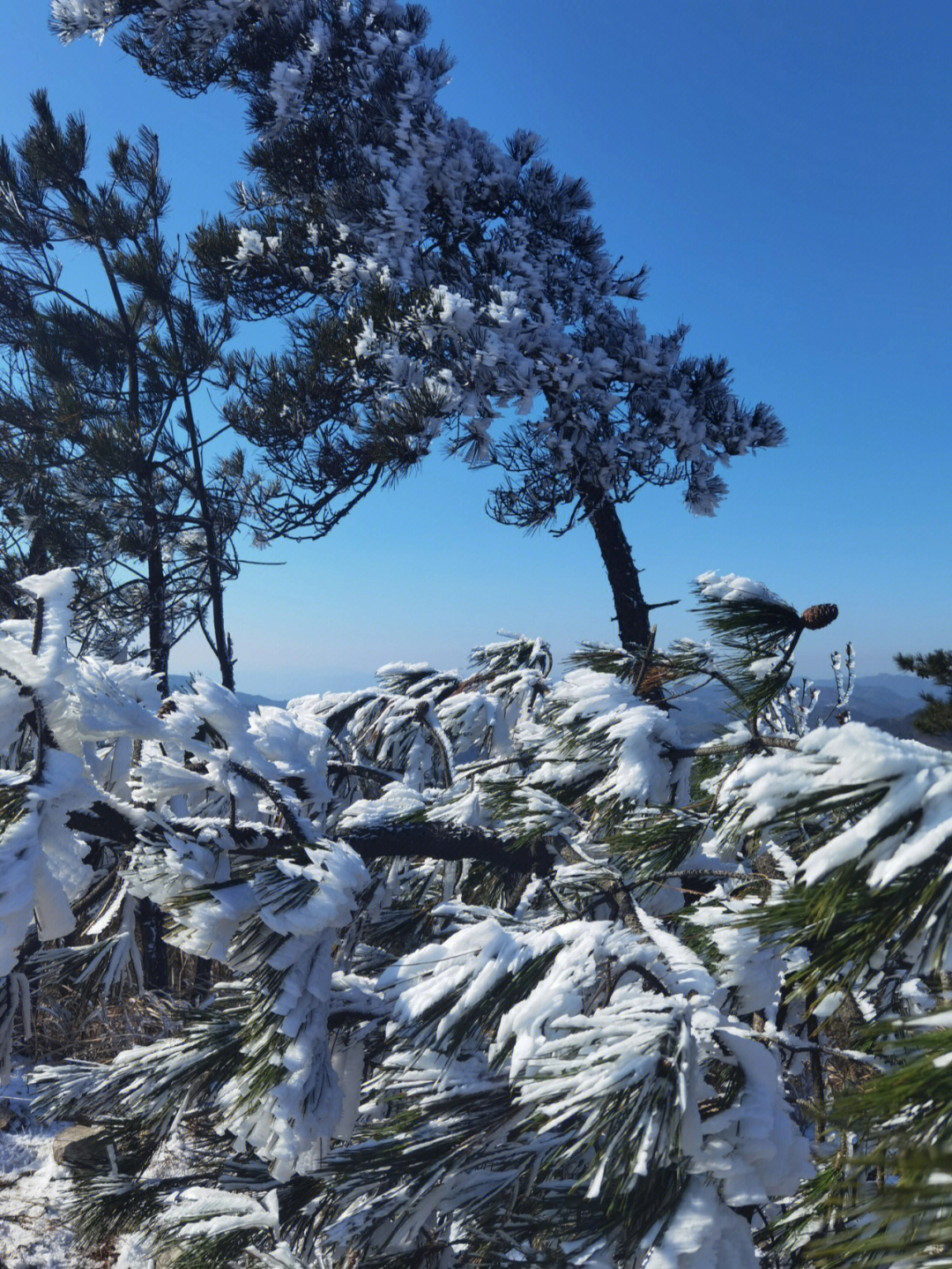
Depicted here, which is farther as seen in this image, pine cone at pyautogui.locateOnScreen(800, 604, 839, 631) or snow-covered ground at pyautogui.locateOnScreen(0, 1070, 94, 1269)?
snow-covered ground at pyautogui.locateOnScreen(0, 1070, 94, 1269)

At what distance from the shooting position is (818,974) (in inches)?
21.7

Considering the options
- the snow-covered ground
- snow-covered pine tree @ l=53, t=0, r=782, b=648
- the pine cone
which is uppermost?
snow-covered pine tree @ l=53, t=0, r=782, b=648

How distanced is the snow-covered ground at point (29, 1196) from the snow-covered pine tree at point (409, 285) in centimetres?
449

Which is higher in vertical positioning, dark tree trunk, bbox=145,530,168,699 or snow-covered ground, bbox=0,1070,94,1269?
dark tree trunk, bbox=145,530,168,699

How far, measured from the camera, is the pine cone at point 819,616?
101 cm

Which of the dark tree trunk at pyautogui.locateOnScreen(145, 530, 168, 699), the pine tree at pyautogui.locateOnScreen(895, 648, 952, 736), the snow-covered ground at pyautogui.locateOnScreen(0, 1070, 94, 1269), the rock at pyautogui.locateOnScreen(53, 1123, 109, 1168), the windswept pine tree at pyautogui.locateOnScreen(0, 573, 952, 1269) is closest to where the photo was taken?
the windswept pine tree at pyautogui.locateOnScreen(0, 573, 952, 1269)

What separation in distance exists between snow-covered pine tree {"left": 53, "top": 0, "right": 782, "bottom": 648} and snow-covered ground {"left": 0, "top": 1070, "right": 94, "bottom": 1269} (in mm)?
4490

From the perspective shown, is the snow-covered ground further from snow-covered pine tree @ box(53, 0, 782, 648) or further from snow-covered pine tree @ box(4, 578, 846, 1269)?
snow-covered pine tree @ box(53, 0, 782, 648)

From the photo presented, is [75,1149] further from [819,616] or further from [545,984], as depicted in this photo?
[819,616]

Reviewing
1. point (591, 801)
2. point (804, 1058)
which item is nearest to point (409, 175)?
point (591, 801)

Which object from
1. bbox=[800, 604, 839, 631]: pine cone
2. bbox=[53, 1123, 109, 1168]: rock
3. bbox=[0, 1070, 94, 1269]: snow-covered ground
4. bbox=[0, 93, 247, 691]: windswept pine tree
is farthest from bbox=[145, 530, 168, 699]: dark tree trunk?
bbox=[800, 604, 839, 631]: pine cone

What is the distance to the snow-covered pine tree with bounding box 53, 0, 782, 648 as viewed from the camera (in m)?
5.50

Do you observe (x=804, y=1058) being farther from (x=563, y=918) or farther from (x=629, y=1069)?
(x=629, y=1069)

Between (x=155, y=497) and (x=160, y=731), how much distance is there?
7.32 m
